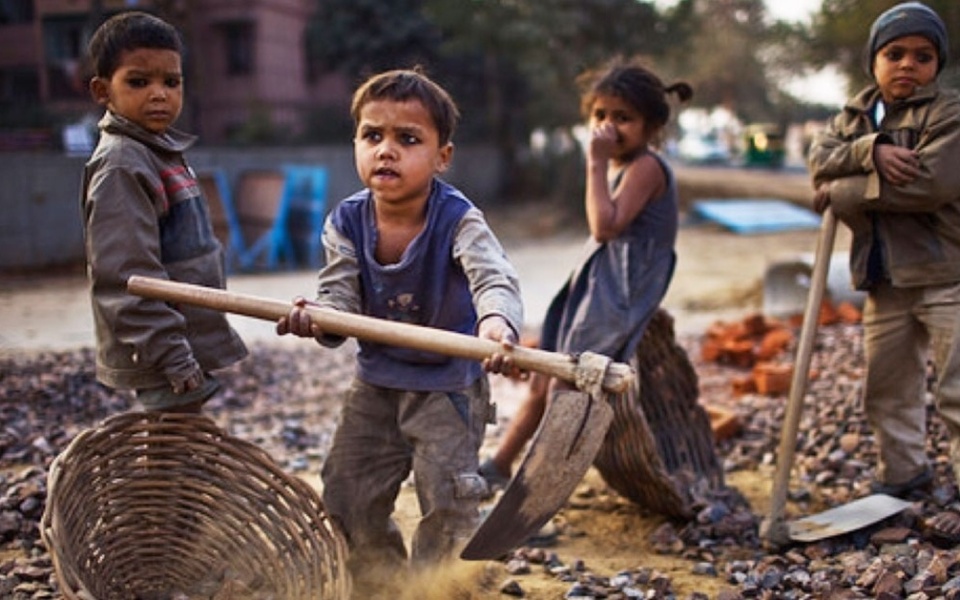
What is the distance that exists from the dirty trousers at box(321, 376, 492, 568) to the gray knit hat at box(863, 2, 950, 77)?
1816 mm

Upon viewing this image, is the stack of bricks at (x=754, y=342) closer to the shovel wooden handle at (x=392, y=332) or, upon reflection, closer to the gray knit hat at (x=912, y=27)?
the gray knit hat at (x=912, y=27)

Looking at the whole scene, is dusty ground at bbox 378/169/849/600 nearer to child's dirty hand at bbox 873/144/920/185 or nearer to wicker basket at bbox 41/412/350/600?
wicker basket at bbox 41/412/350/600

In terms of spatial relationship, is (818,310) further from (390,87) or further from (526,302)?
(526,302)

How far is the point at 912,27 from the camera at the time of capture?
320 centimetres

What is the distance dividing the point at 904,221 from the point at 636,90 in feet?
3.47

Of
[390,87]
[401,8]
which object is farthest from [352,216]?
[401,8]

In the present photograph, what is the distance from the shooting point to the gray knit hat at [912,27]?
10.5 ft

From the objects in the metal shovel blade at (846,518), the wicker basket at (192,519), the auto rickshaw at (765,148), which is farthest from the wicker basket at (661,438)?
the auto rickshaw at (765,148)

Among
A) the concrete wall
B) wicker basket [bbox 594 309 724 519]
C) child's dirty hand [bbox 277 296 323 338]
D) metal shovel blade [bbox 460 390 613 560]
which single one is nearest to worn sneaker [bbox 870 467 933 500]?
wicker basket [bbox 594 309 724 519]

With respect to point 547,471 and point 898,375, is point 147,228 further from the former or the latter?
point 898,375

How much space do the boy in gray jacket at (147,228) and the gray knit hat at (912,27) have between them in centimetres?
232

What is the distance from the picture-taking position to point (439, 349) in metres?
2.30

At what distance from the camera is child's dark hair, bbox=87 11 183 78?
2783mm

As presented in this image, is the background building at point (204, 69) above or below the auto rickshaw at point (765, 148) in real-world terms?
above
